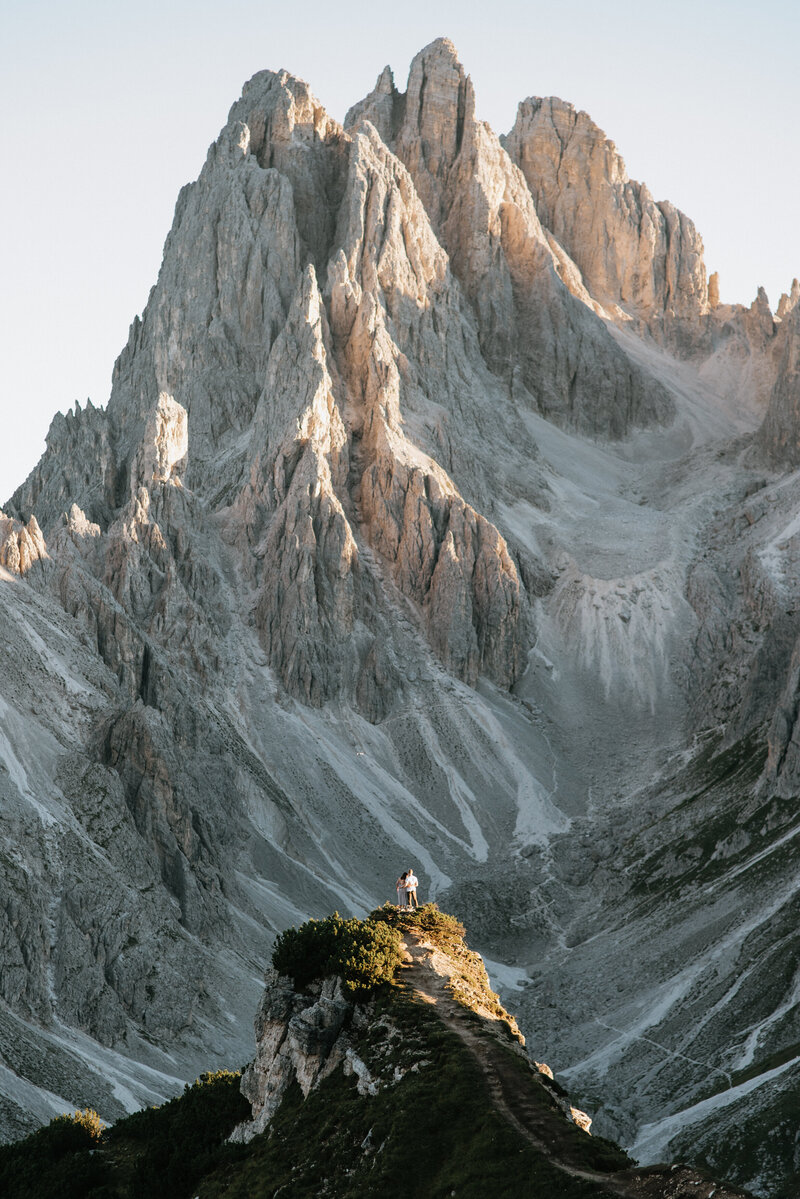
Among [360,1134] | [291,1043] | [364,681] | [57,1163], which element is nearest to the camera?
[360,1134]

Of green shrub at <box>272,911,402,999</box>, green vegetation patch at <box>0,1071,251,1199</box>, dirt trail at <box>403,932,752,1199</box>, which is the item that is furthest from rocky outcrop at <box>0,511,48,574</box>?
dirt trail at <box>403,932,752,1199</box>

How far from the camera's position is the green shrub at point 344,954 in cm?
3950

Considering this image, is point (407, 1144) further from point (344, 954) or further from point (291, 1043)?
point (344, 954)

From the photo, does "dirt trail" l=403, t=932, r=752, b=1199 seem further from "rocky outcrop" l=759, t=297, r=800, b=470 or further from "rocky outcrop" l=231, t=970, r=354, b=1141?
"rocky outcrop" l=759, t=297, r=800, b=470

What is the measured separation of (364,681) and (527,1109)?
111 meters

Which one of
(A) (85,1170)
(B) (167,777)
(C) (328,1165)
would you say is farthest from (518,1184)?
(B) (167,777)

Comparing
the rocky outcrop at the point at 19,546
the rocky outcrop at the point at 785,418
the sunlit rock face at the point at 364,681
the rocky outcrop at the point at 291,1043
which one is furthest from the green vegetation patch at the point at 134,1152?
the rocky outcrop at the point at 785,418

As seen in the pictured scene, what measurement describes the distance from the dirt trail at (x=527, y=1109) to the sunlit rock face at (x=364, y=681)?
27.9 meters

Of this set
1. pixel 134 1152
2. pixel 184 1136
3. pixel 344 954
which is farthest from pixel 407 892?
pixel 134 1152

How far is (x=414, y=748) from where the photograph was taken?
449 ft

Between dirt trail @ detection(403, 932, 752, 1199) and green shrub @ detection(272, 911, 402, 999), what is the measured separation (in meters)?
1.00

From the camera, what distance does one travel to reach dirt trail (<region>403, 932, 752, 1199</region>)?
27.1 meters

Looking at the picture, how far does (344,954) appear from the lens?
40.3 metres

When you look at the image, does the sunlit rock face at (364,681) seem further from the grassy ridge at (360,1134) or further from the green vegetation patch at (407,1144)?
the green vegetation patch at (407,1144)
